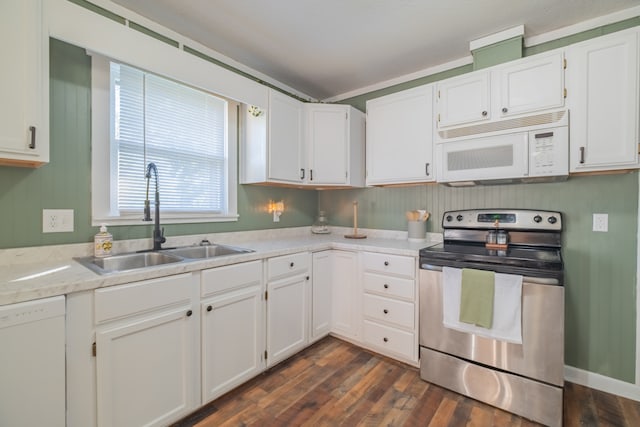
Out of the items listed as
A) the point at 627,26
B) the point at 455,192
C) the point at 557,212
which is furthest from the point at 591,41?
the point at 455,192

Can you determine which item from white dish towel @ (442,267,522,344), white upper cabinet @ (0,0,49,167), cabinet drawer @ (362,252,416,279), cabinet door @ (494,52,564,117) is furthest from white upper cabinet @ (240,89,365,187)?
white dish towel @ (442,267,522,344)

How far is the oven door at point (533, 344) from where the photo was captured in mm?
1645

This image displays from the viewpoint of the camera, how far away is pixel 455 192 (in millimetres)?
2592

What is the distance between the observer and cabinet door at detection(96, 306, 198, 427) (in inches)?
52.1

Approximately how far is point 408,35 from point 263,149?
1.47 m

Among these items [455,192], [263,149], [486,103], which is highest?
[486,103]

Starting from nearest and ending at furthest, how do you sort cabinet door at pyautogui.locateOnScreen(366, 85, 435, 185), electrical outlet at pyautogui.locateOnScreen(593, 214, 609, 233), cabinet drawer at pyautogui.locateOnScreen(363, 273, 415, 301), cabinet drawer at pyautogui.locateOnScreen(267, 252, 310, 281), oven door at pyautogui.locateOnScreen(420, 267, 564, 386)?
1. oven door at pyautogui.locateOnScreen(420, 267, 564, 386)
2. electrical outlet at pyautogui.locateOnScreen(593, 214, 609, 233)
3. cabinet drawer at pyautogui.locateOnScreen(267, 252, 310, 281)
4. cabinet drawer at pyautogui.locateOnScreen(363, 273, 415, 301)
5. cabinet door at pyautogui.locateOnScreen(366, 85, 435, 185)

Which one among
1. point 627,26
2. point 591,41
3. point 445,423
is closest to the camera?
point 445,423

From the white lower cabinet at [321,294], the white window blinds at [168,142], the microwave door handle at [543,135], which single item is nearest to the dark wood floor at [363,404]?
the white lower cabinet at [321,294]

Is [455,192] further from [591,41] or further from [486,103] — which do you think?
[591,41]

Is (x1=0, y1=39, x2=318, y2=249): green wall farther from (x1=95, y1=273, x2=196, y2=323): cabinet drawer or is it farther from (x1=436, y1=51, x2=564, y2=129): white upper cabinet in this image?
(x1=436, y1=51, x2=564, y2=129): white upper cabinet

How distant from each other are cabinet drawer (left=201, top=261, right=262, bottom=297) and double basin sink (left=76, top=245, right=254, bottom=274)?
0.41 ft

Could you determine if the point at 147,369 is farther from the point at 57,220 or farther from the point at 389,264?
the point at 389,264

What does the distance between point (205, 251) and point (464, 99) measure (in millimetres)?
2371
